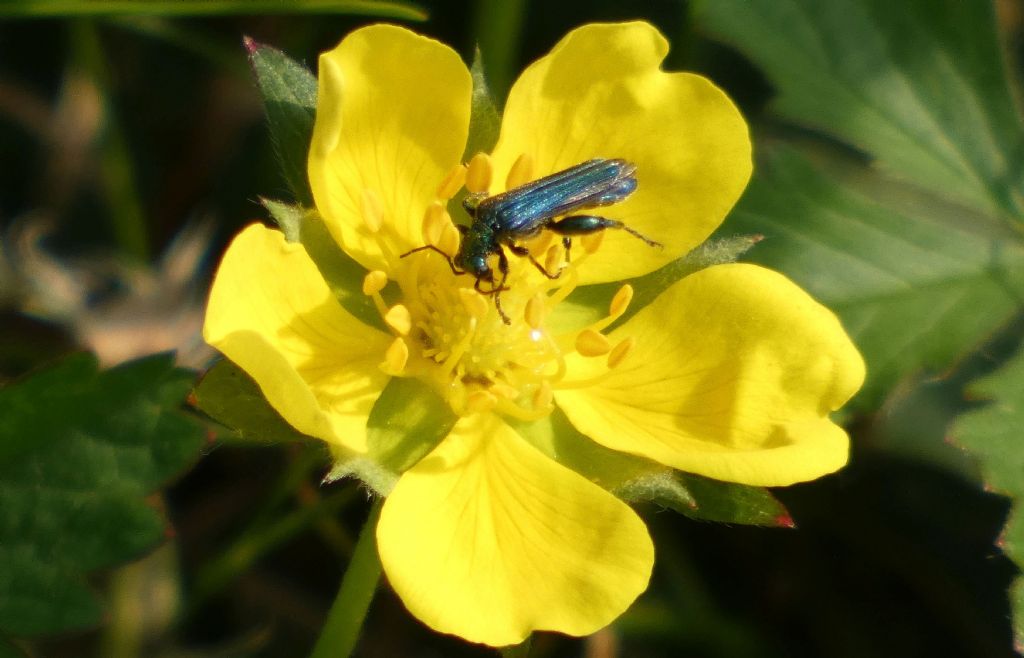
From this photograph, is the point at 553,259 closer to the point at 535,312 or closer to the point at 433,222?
the point at 535,312

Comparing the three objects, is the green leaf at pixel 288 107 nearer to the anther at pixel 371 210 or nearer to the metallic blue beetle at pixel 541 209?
the anther at pixel 371 210

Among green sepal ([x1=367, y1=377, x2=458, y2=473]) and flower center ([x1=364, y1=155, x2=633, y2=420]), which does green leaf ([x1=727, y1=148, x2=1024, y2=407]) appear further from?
green sepal ([x1=367, y1=377, x2=458, y2=473])

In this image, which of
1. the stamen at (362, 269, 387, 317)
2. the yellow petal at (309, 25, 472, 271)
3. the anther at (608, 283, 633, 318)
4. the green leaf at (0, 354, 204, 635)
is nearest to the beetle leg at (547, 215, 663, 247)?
the anther at (608, 283, 633, 318)

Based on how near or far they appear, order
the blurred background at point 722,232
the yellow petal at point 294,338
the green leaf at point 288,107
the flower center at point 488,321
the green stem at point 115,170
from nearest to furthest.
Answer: the yellow petal at point 294,338 → the green leaf at point 288,107 → the flower center at point 488,321 → the blurred background at point 722,232 → the green stem at point 115,170

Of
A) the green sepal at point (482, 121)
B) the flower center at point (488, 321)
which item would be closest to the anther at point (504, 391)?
the flower center at point (488, 321)

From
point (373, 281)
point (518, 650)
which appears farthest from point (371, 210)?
point (518, 650)

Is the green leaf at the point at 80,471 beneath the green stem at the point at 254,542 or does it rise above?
above

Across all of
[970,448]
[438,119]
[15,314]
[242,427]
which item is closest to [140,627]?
[15,314]

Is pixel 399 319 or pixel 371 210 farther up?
pixel 371 210
